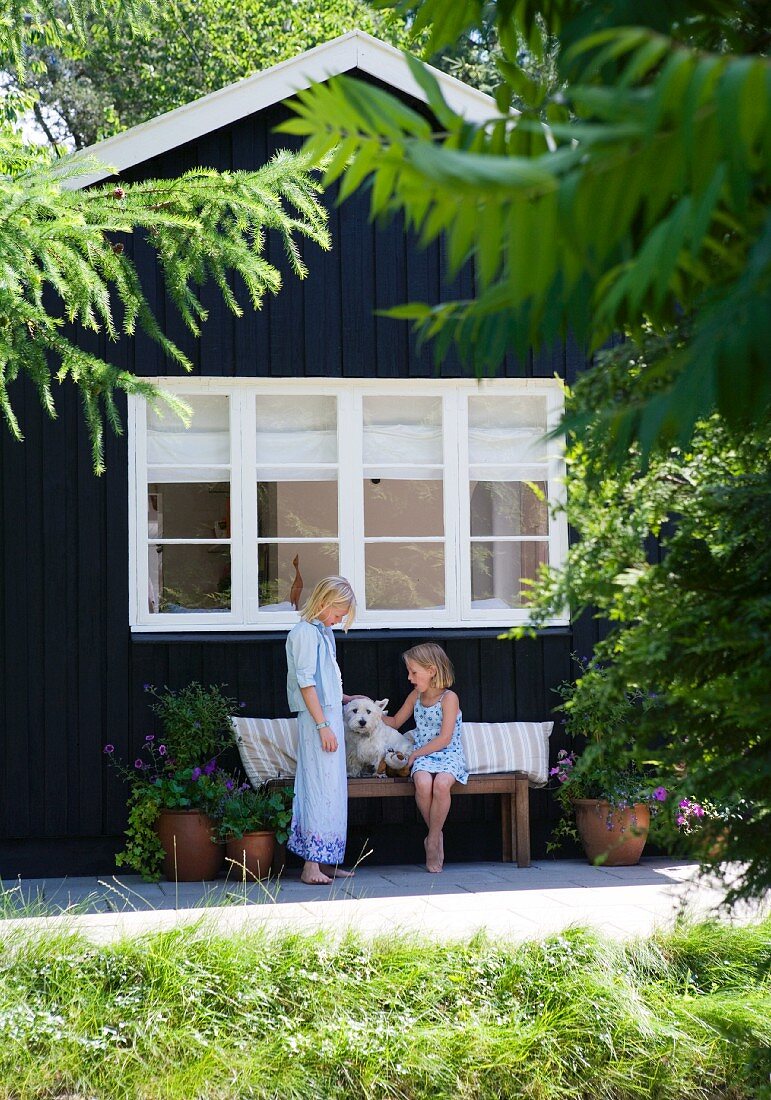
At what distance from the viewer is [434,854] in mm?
8141

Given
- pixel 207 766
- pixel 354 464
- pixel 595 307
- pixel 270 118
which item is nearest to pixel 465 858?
pixel 207 766

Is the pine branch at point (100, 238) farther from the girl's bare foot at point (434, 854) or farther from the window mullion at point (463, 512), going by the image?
the girl's bare foot at point (434, 854)

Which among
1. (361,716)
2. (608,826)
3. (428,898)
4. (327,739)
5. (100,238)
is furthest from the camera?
(608,826)

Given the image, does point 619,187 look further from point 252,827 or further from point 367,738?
point 367,738

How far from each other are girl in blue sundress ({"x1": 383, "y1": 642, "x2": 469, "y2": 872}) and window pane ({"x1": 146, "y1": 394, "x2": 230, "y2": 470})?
1.87m

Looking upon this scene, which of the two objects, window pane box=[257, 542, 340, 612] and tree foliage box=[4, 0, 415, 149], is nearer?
window pane box=[257, 542, 340, 612]

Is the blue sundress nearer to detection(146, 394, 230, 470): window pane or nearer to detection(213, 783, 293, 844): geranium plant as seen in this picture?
detection(213, 783, 293, 844): geranium plant

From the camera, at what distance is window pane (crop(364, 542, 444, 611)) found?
8.88 m

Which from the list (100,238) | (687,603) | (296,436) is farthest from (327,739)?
(687,603)

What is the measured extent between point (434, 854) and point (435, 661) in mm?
1250

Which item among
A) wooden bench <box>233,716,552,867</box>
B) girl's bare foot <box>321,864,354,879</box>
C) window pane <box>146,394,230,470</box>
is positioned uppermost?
window pane <box>146,394,230,470</box>

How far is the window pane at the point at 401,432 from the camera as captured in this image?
8648mm

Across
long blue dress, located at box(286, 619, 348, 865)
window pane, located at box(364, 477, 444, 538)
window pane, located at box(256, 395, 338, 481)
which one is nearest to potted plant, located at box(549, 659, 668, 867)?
long blue dress, located at box(286, 619, 348, 865)

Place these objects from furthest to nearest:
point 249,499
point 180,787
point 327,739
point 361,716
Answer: point 249,499
point 361,716
point 180,787
point 327,739
